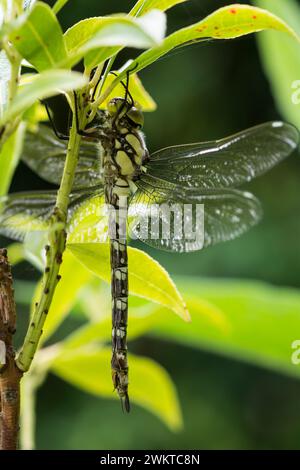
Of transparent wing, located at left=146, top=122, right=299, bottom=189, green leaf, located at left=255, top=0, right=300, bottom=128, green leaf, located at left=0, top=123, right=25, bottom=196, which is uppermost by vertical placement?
green leaf, located at left=255, top=0, right=300, bottom=128

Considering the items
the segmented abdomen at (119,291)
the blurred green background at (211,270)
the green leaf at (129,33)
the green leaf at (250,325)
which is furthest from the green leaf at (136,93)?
the blurred green background at (211,270)

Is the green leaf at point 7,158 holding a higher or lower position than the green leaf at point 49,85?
higher

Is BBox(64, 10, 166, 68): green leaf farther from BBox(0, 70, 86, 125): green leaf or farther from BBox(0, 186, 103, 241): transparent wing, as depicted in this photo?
BBox(0, 186, 103, 241): transparent wing

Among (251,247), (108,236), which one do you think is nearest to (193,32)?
(108,236)

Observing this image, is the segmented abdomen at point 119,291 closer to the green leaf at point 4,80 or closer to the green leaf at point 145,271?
the green leaf at point 145,271

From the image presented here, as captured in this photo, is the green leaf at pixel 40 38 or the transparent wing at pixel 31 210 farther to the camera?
the transparent wing at pixel 31 210

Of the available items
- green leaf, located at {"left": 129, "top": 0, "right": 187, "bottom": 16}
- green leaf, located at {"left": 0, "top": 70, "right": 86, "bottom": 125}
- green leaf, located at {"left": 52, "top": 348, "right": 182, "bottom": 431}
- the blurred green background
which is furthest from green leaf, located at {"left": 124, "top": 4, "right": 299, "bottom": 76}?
the blurred green background

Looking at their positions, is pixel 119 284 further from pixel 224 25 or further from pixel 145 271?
pixel 224 25
